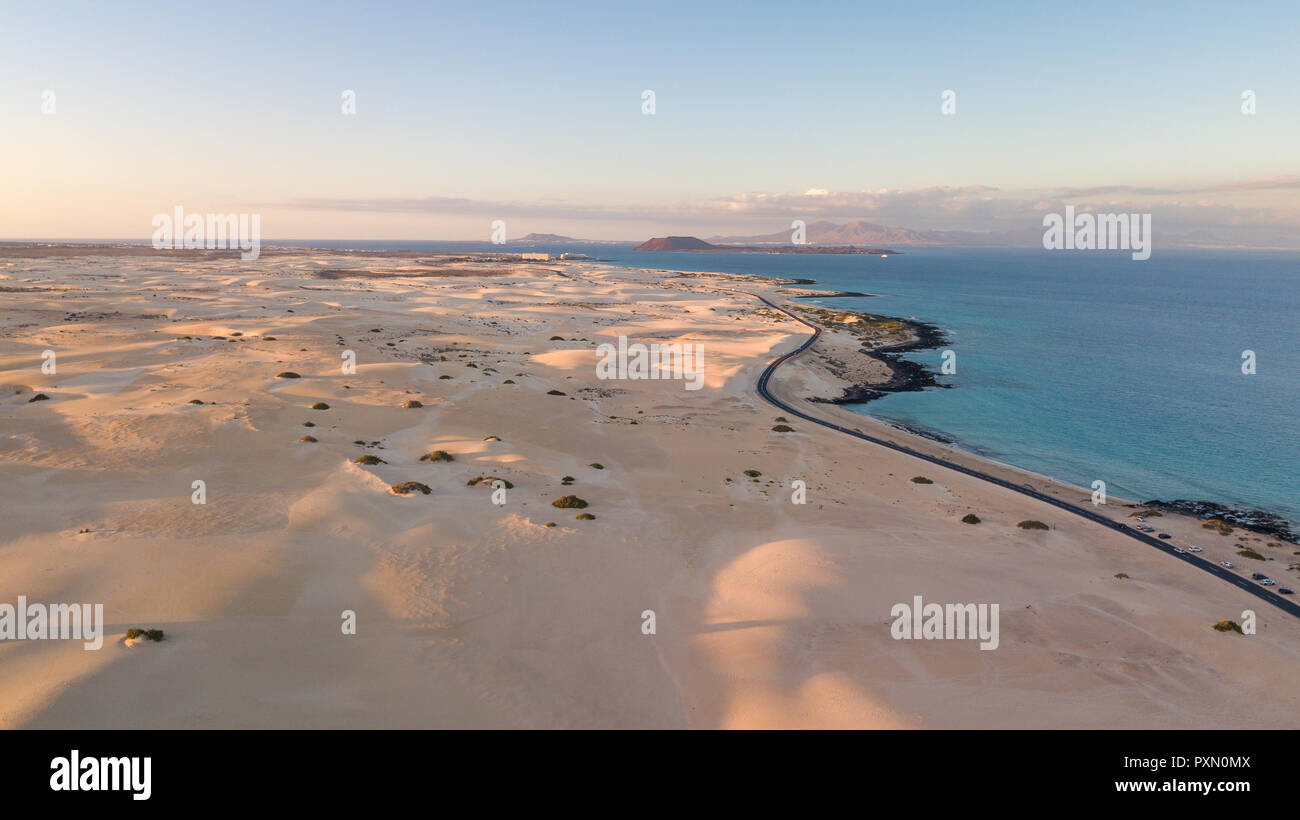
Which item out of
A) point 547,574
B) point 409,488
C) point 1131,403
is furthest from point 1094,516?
point 409,488

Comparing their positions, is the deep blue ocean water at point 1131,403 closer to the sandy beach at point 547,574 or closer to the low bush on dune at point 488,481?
the sandy beach at point 547,574

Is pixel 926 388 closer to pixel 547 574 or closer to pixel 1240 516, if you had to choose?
pixel 1240 516

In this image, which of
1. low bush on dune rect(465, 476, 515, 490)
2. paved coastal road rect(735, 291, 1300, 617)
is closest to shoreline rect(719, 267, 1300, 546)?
paved coastal road rect(735, 291, 1300, 617)

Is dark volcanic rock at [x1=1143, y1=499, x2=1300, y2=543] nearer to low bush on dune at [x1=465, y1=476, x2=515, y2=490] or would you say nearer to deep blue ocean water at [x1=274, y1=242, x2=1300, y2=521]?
deep blue ocean water at [x1=274, y1=242, x2=1300, y2=521]

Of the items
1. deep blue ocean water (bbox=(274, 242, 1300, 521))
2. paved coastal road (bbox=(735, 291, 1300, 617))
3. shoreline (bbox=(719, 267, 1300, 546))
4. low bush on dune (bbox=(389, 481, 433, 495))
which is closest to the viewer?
paved coastal road (bbox=(735, 291, 1300, 617))
